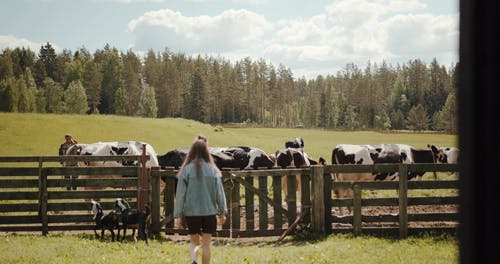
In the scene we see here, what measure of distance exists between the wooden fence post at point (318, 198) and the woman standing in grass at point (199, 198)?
4473 millimetres

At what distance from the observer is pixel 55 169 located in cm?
1425

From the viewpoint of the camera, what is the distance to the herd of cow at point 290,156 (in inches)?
827

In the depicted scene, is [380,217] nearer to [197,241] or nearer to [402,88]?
[197,241]

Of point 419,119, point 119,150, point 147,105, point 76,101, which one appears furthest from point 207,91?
point 119,150

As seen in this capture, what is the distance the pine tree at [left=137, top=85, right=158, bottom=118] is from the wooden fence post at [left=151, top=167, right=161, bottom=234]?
301ft

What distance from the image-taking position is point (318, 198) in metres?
13.3

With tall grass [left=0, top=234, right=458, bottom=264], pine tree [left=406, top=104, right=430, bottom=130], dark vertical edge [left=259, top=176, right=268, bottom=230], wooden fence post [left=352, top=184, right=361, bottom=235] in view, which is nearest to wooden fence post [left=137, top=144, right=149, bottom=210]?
tall grass [left=0, top=234, right=458, bottom=264]

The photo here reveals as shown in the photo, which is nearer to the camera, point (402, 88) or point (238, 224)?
point (238, 224)

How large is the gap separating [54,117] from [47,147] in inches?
563

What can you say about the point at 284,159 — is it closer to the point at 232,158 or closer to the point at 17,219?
the point at 232,158

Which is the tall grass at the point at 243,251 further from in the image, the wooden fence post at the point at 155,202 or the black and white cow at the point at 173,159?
the black and white cow at the point at 173,159

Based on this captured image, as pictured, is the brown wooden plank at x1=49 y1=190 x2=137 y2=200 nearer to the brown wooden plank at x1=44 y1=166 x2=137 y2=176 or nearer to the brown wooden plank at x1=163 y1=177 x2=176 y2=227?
the brown wooden plank at x1=44 y1=166 x2=137 y2=176

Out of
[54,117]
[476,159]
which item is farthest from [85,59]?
[476,159]

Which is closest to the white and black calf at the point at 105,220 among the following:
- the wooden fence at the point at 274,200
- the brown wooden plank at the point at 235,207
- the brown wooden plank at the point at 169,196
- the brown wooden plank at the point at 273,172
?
the wooden fence at the point at 274,200
